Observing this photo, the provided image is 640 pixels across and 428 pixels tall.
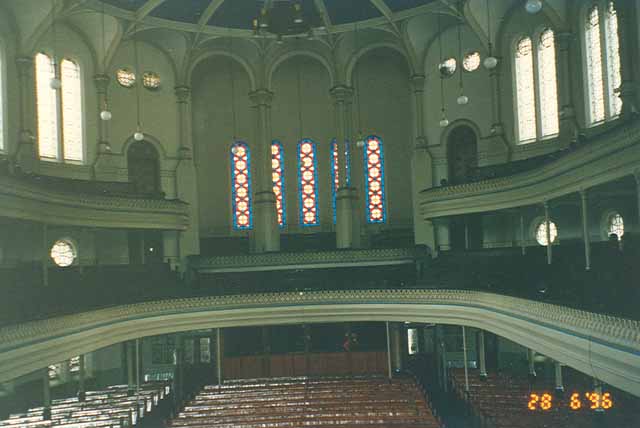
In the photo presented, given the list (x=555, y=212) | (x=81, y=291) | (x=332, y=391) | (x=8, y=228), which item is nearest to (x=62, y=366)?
(x=81, y=291)

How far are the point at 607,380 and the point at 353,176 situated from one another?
24.0 meters

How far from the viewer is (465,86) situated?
34.1m

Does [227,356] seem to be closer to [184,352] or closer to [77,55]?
[184,352]

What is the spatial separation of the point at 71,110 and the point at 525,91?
2257 cm

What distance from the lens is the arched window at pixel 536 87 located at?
98.9ft

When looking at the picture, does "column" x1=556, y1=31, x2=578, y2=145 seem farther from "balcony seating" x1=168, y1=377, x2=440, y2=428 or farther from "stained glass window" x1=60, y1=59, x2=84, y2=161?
"stained glass window" x1=60, y1=59, x2=84, y2=161

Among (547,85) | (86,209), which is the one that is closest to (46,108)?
(86,209)

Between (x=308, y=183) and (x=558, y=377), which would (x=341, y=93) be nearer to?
(x=308, y=183)

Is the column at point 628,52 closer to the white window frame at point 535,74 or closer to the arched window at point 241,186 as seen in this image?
the white window frame at point 535,74

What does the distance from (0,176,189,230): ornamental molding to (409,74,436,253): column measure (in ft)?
40.9

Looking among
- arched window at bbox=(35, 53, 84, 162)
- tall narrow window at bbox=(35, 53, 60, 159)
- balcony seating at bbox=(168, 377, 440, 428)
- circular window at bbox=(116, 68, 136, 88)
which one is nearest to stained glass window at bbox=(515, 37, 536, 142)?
balcony seating at bbox=(168, 377, 440, 428)

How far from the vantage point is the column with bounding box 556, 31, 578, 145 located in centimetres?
2806

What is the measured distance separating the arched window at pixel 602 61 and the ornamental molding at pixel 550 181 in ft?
12.4

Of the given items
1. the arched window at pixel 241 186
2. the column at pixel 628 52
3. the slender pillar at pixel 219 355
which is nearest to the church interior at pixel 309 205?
the column at pixel 628 52
